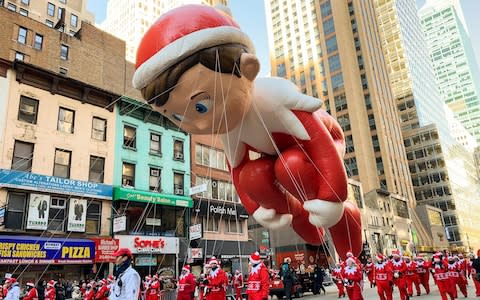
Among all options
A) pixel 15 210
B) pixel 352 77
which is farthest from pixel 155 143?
pixel 352 77

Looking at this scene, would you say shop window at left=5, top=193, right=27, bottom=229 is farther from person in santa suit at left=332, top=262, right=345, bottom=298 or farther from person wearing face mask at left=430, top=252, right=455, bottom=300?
person wearing face mask at left=430, top=252, right=455, bottom=300

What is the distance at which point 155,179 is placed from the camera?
24.3m

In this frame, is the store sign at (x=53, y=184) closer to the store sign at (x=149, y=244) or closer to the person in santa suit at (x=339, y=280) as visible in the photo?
the store sign at (x=149, y=244)

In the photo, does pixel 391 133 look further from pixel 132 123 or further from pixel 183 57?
pixel 183 57

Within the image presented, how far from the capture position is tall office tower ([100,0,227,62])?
301 feet

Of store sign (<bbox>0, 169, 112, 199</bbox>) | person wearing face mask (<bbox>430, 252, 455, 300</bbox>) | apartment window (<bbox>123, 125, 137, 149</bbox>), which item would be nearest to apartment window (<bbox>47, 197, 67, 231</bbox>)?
store sign (<bbox>0, 169, 112, 199</bbox>)

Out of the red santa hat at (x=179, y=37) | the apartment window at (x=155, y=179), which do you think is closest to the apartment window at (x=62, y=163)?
the apartment window at (x=155, y=179)

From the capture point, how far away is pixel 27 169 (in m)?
18.9

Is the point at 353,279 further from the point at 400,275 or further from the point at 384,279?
the point at 400,275

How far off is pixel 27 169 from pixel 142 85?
16.7 meters

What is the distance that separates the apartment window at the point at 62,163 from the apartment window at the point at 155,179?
5066mm

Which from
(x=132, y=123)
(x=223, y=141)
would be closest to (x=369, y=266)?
(x=223, y=141)

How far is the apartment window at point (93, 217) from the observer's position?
20344 mm

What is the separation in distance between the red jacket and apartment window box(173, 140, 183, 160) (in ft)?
58.5
